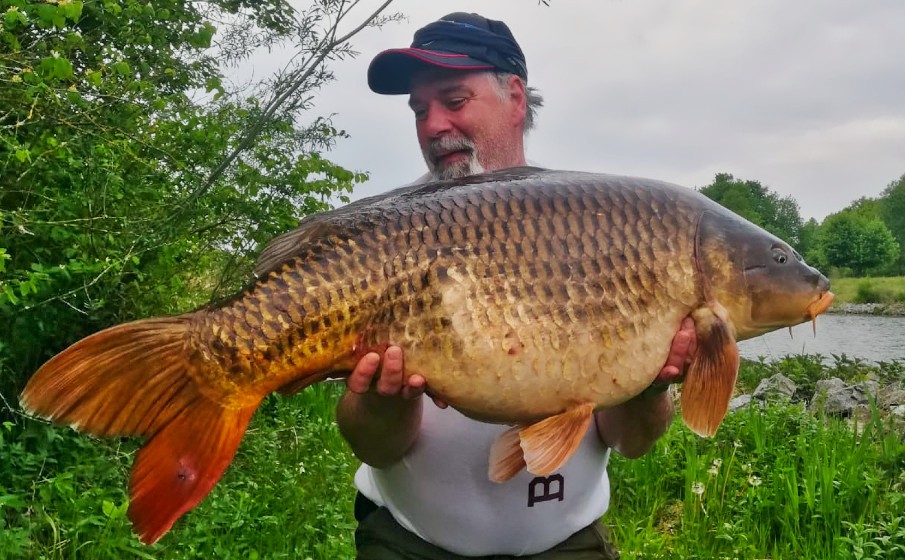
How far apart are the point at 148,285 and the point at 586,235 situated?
2865 millimetres

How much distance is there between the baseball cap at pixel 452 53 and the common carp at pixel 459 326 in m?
0.87

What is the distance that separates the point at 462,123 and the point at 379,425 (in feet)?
3.19

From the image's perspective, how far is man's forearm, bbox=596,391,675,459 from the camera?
171 cm

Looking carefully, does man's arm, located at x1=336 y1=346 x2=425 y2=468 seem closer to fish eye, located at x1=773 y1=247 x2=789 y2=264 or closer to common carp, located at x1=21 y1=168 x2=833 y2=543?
common carp, located at x1=21 y1=168 x2=833 y2=543

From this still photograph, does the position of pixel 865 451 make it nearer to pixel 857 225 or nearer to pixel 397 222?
pixel 397 222

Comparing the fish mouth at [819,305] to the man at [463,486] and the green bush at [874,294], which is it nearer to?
the man at [463,486]

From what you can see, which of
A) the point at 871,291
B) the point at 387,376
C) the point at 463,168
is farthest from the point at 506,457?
the point at 871,291

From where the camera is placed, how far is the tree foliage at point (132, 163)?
2682mm

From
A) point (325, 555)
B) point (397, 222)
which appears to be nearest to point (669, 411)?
point (397, 222)

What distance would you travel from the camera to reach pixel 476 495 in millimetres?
1671

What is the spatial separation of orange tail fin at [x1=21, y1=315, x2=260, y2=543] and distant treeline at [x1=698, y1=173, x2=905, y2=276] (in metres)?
34.8

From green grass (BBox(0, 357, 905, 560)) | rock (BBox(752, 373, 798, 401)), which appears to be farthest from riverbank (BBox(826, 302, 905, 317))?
green grass (BBox(0, 357, 905, 560))

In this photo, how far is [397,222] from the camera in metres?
1.35

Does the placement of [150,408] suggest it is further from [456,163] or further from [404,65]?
[404,65]
